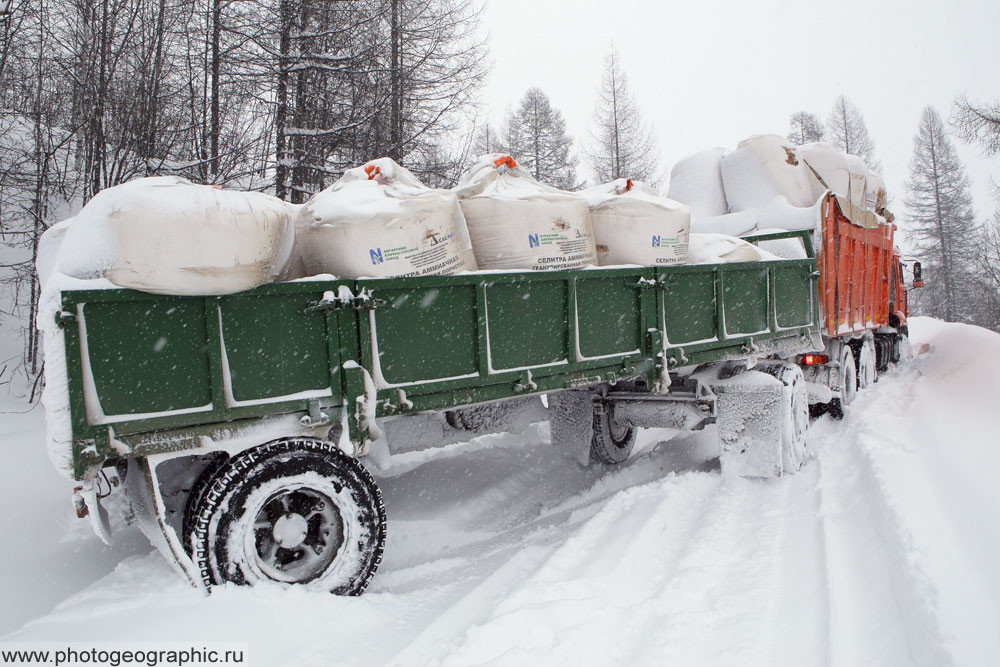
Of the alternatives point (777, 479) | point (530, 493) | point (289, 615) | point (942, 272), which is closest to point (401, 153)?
point (530, 493)

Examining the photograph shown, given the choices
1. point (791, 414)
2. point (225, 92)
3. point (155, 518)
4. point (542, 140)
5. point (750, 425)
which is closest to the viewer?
point (155, 518)

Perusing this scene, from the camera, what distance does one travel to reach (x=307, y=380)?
2.97 meters

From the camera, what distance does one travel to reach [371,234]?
10.4ft

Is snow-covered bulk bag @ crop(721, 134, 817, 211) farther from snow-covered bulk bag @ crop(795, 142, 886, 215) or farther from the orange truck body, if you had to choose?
the orange truck body

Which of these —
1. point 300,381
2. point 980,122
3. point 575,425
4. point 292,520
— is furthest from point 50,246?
point 980,122

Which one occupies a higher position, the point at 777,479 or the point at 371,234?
the point at 371,234

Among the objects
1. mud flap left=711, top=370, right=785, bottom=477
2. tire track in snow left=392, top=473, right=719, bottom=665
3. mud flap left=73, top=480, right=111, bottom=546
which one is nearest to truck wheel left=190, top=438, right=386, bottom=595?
mud flap left=73, top=480, right=111, bottom=546

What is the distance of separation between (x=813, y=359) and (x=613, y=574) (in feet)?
17.3

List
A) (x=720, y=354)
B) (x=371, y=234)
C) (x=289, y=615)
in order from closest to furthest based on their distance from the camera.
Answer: (x=289, y=615) → (x=371, y=234) → (x=720, y=354)

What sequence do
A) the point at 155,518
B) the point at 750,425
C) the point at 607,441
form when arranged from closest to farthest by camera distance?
the point at 155,518, the point at 750,425, the point at 607,441

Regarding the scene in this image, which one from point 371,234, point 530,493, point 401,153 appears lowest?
point 530,493

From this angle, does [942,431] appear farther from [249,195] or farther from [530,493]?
[249,195]

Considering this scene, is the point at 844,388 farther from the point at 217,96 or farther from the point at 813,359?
the point at 217,96

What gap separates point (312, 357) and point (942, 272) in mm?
46025
